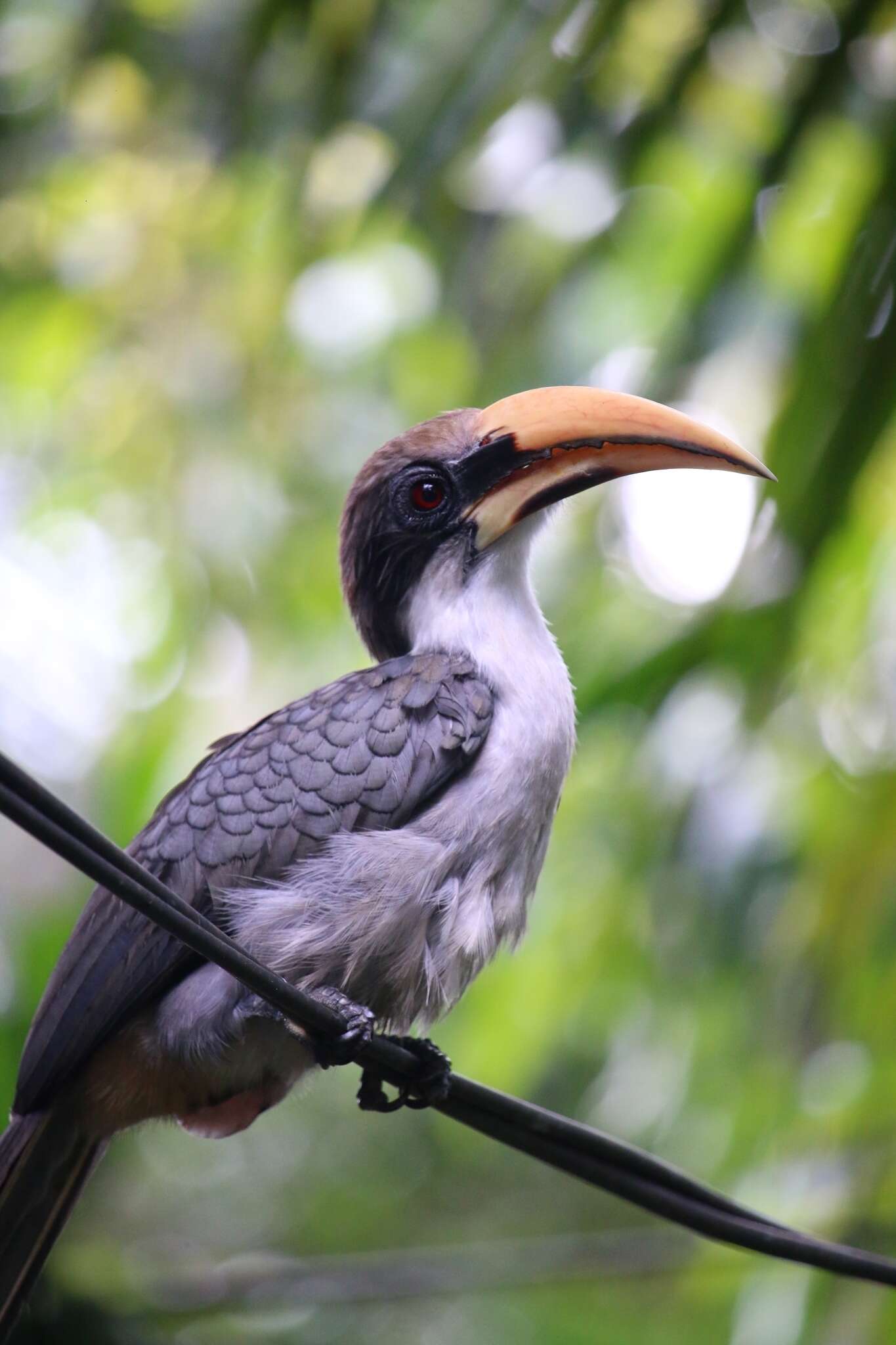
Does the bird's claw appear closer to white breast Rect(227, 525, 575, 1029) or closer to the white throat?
white breast Rect(227, 525, 575, 1029)

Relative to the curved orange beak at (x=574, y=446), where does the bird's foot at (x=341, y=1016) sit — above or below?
below

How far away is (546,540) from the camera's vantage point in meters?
3.58

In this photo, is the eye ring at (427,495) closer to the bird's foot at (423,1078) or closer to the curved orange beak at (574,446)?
the curved orange beak at (574,446)

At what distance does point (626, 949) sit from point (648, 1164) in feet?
8.89

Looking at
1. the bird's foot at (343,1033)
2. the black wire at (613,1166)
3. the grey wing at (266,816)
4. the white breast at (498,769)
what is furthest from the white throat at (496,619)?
the black wire at (613,1166)

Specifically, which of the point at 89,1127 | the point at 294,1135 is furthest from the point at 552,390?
the point at 294,1135

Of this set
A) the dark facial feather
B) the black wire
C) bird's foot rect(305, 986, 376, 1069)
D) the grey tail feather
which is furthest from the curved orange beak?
the grey tail feather

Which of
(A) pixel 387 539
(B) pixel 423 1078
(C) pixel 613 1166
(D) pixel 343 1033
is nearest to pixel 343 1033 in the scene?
(D) pixel 343 1033

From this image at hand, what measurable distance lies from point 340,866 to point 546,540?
118 cm

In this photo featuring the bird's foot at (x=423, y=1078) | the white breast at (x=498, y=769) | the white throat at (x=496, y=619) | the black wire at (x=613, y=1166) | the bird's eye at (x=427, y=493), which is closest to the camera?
the black wire at (x=613, y=1166)

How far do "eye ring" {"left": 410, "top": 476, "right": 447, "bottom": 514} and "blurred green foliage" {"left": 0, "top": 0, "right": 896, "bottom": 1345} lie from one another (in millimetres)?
429

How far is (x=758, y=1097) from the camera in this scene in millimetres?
4953

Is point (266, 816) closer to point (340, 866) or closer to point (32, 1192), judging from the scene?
point (340, 866)

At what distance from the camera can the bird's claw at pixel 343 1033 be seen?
2607 millimetres
